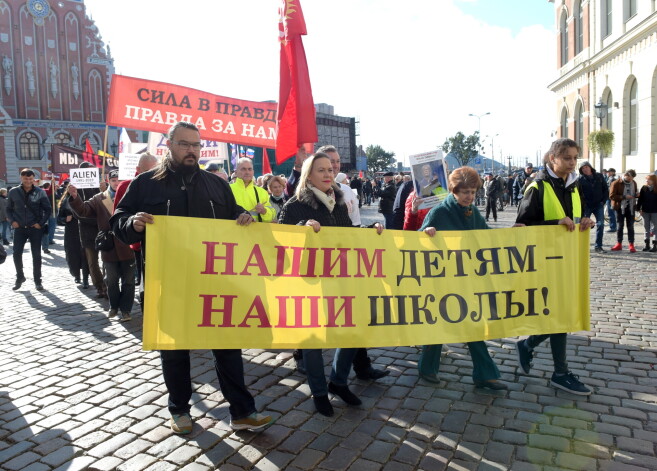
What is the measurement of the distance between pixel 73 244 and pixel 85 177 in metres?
1.69

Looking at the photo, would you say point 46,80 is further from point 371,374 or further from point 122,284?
point 371,374

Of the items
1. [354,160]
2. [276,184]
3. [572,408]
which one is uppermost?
[354,160]

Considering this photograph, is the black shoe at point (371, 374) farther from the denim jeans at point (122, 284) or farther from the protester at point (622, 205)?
the protester at point (622, 205)

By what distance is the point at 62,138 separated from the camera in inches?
2325

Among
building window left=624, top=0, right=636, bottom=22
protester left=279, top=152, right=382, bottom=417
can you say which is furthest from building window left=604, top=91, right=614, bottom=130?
protester left=279, top=152, right=382, bottom=417

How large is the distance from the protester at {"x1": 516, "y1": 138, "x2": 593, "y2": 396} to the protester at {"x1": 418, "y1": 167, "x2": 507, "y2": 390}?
16.7 inches

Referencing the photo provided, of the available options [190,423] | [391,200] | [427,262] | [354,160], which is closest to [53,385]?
[190,423]

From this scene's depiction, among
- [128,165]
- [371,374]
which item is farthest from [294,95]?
[128,165]

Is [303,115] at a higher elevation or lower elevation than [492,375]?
higher

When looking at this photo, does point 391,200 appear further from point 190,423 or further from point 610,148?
point 610,148

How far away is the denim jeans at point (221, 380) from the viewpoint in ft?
12.5

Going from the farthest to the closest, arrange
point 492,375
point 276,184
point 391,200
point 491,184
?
1. point 491,184
2. point 391,200
3. point 276,184
4. point 492,375

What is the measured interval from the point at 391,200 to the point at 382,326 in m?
8.68

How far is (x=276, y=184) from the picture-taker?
300 inches
